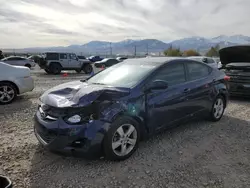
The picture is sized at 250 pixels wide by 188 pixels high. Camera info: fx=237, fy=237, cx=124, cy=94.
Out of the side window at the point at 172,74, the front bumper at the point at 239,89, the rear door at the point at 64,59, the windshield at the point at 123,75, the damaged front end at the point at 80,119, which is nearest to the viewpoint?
the damaged front end at the point at 80,119

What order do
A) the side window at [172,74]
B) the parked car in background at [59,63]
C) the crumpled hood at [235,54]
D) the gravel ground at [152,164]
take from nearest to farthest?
the gravel ground at [152,164] → the side window at [172,74] → the crumpled hood at [235,54] → the parked car in background at [59,63]

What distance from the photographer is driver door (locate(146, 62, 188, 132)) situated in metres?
3.75

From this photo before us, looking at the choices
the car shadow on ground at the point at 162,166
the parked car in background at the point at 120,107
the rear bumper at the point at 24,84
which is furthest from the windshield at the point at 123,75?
the rear bumper at the point at 24,84

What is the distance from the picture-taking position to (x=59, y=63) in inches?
720

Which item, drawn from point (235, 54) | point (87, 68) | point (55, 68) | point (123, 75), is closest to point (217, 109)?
point (123, 75)

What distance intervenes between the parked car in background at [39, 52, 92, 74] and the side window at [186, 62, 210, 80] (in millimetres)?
14739

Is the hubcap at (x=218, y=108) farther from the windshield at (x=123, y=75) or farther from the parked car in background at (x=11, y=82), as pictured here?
the parked car in background at (x=11, y=82)

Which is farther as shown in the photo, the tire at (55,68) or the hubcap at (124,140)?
the tire at (55,68)

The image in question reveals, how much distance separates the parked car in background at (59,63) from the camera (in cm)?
1798

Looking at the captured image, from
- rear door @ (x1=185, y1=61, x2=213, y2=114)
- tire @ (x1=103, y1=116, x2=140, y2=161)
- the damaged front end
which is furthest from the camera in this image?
rear door @ (x1=185, y1=61, x2=213, y2=114)

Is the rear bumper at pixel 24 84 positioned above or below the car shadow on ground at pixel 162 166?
above

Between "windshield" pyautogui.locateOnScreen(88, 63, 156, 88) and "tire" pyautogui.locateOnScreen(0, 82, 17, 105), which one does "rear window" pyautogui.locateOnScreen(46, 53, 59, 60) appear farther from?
"windshield" pyautogui.locateOnScreen(88, 63, 156, 88)

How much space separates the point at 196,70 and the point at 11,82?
526cm

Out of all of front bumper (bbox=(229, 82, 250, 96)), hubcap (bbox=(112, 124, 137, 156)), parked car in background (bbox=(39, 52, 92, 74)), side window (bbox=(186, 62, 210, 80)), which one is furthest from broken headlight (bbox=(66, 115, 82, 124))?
parked car in background (bbox=(39, 52, 92, 74))
